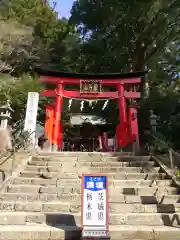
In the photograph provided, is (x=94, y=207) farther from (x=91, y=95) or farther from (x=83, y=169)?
(x=91, y=95)

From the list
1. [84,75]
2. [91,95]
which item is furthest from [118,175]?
[84,75]

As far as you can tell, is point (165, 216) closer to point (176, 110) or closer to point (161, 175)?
point (161, 175)

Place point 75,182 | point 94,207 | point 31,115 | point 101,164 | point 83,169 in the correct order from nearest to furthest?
point 94,207, point 75,182, point 83,169, point 101,164, point 31,115

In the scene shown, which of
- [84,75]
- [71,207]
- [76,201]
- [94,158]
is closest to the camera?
[71,207]

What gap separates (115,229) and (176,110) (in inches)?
475

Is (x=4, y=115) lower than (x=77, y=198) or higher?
higher

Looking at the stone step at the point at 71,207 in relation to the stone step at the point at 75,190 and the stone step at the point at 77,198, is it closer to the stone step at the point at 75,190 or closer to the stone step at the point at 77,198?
the stone step at the point at 77,198

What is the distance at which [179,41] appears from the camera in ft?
64.4

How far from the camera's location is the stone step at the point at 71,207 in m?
6.27

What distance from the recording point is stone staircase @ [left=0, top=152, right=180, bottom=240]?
17.0 ft

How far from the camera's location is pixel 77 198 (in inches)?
267

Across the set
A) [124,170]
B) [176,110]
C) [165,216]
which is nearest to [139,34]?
[176,110]

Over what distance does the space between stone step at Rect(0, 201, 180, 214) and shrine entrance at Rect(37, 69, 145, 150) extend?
6.41m

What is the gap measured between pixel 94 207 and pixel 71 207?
1.40 m
